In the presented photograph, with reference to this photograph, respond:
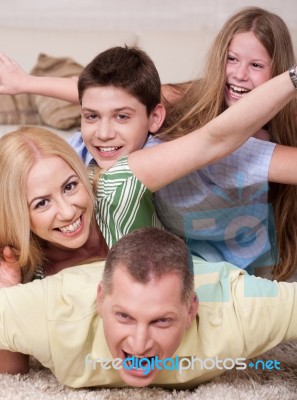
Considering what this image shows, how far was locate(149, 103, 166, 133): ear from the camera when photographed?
184 cm

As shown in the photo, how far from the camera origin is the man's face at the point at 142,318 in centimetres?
123

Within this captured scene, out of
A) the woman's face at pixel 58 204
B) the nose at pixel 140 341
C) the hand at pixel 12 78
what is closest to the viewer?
the nose at pixel 140 341

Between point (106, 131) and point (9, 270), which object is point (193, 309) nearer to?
point (9, 270)

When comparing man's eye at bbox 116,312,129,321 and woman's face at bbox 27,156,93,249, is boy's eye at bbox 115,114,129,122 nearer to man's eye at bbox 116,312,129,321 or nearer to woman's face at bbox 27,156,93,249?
woman's face at bbox 27,156,93,249

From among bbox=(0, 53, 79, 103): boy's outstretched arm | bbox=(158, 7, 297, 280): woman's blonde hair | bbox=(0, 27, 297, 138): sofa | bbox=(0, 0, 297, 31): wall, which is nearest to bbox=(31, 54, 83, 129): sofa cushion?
bbox=(0, 27, 297, 138): sofa

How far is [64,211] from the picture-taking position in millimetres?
1573

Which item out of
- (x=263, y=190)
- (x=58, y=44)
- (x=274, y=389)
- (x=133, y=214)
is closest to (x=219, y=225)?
(x=263, y=190)

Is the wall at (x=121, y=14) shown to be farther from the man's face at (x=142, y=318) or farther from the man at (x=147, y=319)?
the man's face at (x=142, y=318)

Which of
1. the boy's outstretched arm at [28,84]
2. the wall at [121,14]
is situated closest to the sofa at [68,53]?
the wall at [121,14]

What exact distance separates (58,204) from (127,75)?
37cm

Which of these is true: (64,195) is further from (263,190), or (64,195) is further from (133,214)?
(263,190)

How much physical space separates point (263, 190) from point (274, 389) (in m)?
0.55

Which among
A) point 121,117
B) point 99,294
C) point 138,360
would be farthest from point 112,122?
point 138,360

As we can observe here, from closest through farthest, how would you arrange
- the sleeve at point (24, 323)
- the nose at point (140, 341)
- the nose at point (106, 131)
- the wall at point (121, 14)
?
the nose at point (140, 341)
the sleeve at point (24, 323)
the nose at point (106, 131)
the wall at point (121, 14)
